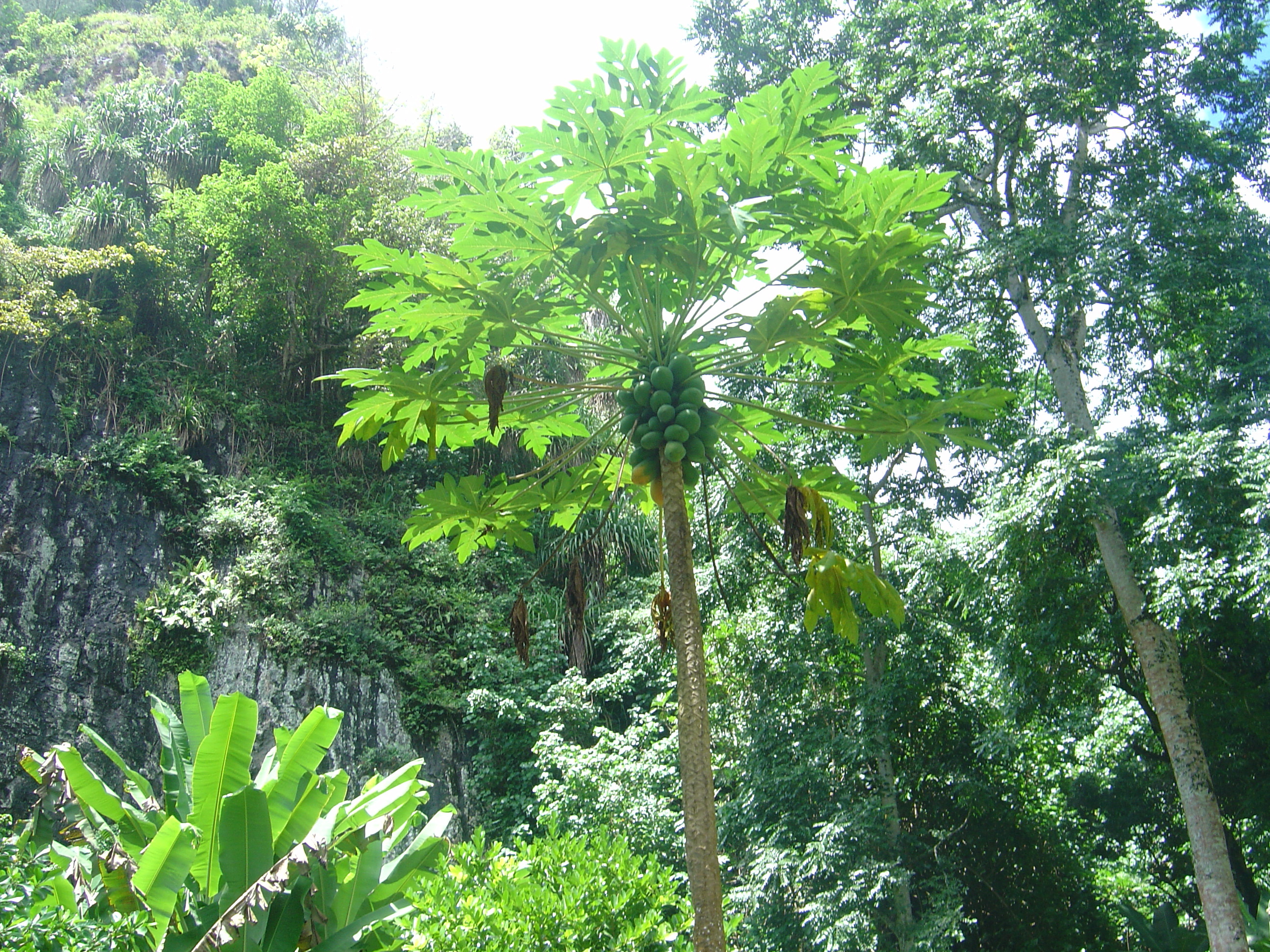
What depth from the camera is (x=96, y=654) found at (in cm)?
1085

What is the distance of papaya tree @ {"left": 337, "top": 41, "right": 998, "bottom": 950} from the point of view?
342cm

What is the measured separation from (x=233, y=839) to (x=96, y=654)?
7408mm

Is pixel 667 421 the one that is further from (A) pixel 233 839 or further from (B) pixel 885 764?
(B) pixel 885 764

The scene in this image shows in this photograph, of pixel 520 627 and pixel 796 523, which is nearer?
pixel 796 523

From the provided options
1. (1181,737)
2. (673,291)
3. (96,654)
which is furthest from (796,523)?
(96,654)

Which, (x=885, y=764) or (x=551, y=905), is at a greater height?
(x=885, y=764)

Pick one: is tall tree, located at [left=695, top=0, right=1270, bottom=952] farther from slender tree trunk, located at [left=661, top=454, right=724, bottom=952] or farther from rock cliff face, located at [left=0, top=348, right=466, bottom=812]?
rock cliff face, located at [left=0, top=348, right=466, bottom=812]

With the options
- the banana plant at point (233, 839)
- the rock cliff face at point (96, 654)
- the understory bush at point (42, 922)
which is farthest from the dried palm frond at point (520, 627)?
the rock cliff face at point (96, 654)

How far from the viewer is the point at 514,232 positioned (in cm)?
365

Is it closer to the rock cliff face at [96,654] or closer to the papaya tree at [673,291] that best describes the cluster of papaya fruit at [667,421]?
the papaya tree at [673,291]

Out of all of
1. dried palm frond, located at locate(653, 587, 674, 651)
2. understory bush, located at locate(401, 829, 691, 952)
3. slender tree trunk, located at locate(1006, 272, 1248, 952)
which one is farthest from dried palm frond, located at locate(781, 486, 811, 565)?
slender tree trunk, located at locate(1006, 272, 1248, 952)

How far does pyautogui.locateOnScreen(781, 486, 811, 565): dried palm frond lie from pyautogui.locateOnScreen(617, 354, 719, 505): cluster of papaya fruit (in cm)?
39

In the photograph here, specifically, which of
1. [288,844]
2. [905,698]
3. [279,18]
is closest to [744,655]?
[905,698]

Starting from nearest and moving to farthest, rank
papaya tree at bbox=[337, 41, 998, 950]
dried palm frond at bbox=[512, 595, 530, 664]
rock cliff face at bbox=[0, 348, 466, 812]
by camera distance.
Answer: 1. papaya tree at bbox=[337, 41, 998, 950]
2. dried palm frond at bbox=[512, 595, 530, 664]
3. rock cliff face at bbox=[0, 348, 466, 812]
